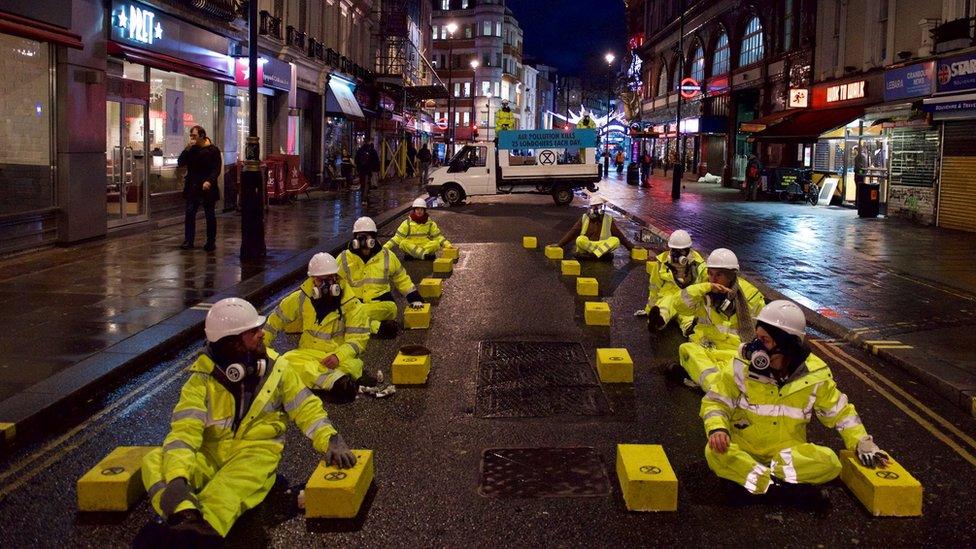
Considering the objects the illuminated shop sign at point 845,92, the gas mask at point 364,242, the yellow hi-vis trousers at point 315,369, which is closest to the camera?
the yellow hi-vis trousers at point 315,369

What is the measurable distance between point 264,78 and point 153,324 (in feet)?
60.5

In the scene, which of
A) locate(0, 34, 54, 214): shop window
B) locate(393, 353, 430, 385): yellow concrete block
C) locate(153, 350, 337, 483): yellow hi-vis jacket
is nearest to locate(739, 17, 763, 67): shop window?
locate(0, 34, 54, 214): shop window

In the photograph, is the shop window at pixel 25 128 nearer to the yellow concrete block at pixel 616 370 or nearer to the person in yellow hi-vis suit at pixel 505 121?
the yellow concrete block at pixel 616 370

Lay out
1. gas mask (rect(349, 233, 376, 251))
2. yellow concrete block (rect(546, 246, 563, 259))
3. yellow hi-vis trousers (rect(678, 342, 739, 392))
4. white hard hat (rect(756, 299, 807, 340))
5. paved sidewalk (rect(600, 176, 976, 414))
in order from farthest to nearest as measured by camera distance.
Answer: yellow concrete block (rect(546, 246, 563, 259)) < gas mask (rect(349, 233, 376, 251)) < paved sidewalk (rect(600, 176, 976, 414)) < yellow hi-vis trousers (rect(678, 342, 739, 392)) < white hard hat (rect(756, 299, 807, 340))

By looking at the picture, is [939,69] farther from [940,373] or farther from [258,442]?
[258,442]

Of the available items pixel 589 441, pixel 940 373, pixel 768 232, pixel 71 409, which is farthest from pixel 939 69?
pixel 71 409

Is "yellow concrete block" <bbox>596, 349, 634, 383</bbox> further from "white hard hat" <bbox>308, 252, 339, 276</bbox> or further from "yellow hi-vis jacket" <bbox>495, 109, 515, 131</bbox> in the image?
"yellow hi-vis jacket" <bbox>495, 109, 515, 131</bbox>

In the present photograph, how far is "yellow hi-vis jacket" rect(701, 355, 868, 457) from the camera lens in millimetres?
4812

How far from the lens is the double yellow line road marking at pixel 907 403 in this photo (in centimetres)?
591

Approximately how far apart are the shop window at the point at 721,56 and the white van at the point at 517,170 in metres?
19.0

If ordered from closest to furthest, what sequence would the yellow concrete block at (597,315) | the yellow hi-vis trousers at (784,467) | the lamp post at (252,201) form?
1. the yellow hi-vis trousers at (784,467)
2. the yellow concrete block at (597,315)
3. the lamp post at (252,201)

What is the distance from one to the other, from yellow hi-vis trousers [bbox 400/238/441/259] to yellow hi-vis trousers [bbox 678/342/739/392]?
7.90m

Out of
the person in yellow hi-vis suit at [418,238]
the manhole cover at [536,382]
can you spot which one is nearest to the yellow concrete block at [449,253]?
the person in yellow hi-vis suit at [418,238]

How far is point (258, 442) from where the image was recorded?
457 centimetres
